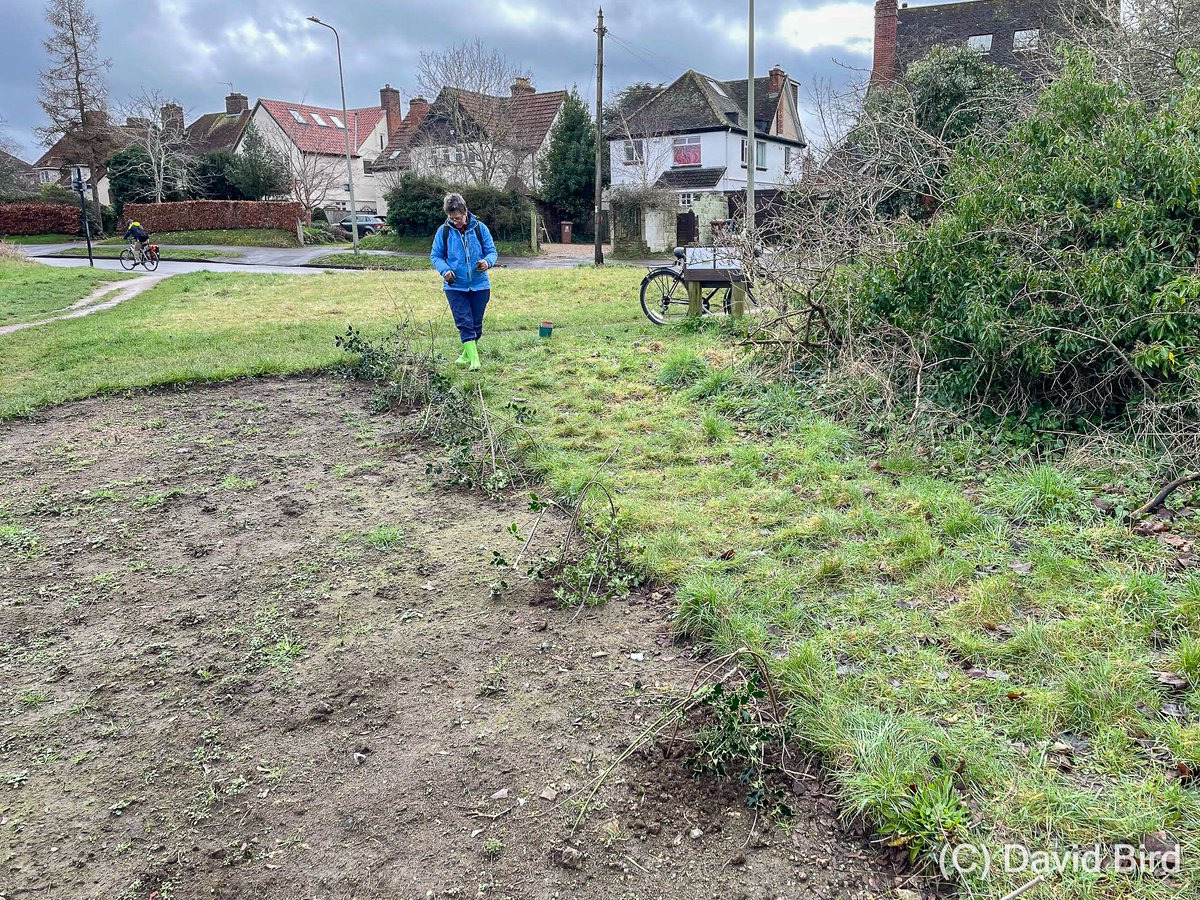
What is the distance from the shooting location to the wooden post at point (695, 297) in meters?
11.2

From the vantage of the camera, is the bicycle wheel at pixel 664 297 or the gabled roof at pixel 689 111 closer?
the bicycle wheel at pixel 664 297

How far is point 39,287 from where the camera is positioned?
19.0 m

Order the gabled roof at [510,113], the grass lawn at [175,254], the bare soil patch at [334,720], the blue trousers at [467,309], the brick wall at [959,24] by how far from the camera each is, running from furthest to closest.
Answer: the gabled roof at [510,113] < the brick wall at [959,24] < the grass lawn at [175,254] < the blue trousers at [467,309] < the bare soil patch at [334,720]

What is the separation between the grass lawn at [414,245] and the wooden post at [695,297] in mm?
24688

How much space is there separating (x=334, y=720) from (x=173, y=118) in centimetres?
5930

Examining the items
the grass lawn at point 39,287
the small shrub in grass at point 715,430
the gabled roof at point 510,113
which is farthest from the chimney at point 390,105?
the small shrub in grass at point 715,430

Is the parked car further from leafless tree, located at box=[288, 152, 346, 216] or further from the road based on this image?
the road

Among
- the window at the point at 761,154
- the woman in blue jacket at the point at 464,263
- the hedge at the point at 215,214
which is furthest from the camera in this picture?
the window at the point at 761,154

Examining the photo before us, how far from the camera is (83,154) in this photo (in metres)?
44.8

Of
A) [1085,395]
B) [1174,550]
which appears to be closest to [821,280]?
[1085,395]

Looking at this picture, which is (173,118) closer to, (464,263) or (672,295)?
(672,295)

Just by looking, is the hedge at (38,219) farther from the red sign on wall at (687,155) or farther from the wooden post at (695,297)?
the wooden post at (695,297)

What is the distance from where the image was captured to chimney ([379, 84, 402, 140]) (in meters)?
58.2

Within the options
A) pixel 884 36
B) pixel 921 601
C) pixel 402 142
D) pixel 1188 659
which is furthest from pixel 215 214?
pixel 1188 659
